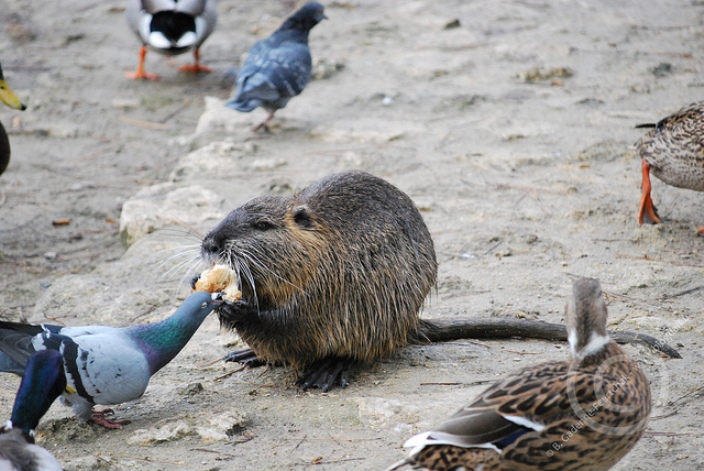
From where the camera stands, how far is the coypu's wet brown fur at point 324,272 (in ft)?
12.7

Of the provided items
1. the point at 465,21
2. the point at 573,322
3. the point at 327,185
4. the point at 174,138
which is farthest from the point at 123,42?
the point at 573,322

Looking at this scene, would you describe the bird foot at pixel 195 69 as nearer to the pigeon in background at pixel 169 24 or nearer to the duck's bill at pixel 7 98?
the pigeon in background at pixel 169 24

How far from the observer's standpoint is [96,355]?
3465 millimetres

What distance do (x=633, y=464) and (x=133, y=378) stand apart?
6.29 ft

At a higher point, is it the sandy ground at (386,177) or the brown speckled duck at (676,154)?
the brown speckled duck at (676,154)

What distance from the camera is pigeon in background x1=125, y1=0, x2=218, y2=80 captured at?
28.5 feet

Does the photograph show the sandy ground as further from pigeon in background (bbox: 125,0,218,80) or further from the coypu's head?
pigeon in background (bbox: 125,0,218,80)

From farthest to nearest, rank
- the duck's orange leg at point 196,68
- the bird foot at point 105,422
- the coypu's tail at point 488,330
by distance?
1. the duck's orange leg at point 196,68
2. the coypu's tail at point 488,330
3. the bird foot at point 105,422

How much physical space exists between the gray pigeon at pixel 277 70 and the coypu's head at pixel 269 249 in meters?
3.14

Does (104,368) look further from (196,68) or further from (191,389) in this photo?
(196,68)

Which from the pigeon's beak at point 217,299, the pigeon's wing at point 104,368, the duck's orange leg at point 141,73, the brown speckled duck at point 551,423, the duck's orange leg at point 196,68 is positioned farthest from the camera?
the duck's orange leg at point 196,68

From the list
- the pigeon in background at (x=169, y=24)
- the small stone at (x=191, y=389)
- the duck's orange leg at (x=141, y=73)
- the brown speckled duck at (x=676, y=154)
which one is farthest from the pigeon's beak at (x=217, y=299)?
the duck's orange leg at (x=141, y=73)

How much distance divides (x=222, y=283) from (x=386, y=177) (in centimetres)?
241

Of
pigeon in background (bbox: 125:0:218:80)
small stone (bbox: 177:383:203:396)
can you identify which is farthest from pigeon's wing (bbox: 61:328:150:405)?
pigeon in background (bbox: 125:0:218:80)
